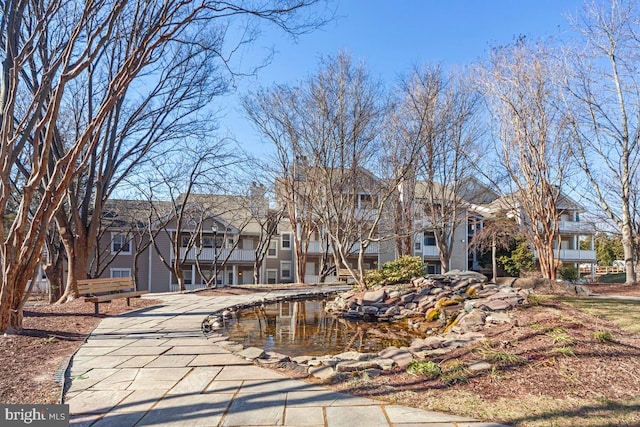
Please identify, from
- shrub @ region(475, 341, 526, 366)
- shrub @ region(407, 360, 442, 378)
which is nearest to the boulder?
shrub @ region(475, 341, 526, 366)

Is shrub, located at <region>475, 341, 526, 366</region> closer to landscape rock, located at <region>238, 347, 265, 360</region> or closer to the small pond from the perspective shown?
the small pond

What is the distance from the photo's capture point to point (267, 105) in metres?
13.6

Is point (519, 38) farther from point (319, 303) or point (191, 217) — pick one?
point (191, 217)

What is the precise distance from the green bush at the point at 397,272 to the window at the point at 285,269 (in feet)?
51.3

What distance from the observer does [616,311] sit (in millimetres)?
6375

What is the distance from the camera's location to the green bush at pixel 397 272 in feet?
36.5

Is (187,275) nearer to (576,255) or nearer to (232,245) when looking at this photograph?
(232,245)

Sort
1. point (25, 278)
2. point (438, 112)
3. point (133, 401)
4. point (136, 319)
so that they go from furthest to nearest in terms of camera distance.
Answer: point (438, 112) → point (136, 319) → point (25, 278) → point (133, 401)

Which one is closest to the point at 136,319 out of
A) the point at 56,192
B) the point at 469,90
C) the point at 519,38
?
the point at 56,192

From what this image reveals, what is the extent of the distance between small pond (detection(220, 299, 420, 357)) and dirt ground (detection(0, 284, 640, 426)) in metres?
2.10

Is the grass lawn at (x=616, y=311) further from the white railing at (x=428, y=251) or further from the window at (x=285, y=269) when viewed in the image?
the window at (x=285, y=269)

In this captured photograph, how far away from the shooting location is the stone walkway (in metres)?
2.93

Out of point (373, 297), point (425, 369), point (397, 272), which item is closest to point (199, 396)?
point (425, 369)

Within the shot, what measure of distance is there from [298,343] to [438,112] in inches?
336
